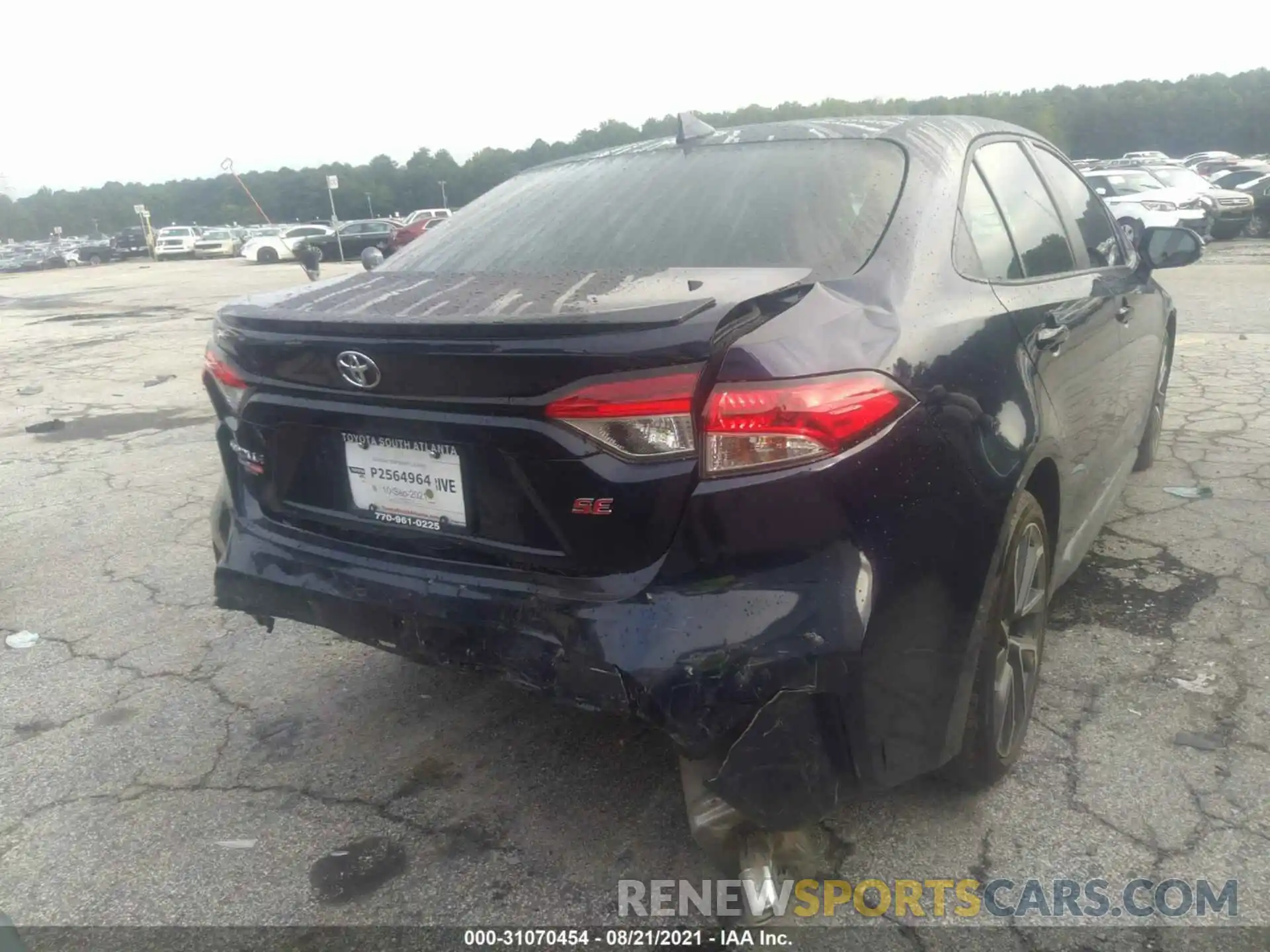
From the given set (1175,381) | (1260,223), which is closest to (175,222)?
(1260,223)

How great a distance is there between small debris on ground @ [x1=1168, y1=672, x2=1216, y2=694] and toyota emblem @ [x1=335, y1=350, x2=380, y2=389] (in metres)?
2.53

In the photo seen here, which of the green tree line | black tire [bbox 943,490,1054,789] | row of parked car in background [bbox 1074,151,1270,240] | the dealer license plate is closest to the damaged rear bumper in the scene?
the dealer license plate

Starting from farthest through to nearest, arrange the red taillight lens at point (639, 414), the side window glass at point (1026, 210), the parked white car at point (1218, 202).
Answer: the parked white car at point (1218, 202) → the side window glass at point (1026, 210) → the red taillight lens at point (639, 414)

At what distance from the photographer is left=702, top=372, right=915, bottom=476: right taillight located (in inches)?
72.7

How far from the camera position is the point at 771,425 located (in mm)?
1848

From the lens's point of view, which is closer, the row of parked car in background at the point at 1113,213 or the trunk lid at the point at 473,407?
the trunk lid at the point at 473,407

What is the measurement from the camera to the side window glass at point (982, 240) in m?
2.49

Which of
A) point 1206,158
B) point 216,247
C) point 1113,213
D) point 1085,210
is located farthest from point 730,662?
point 1206,158

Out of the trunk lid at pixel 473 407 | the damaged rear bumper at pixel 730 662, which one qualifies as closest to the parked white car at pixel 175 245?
the trunk lid at pixel 473 407

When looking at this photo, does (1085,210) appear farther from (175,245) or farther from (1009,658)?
(175,245)

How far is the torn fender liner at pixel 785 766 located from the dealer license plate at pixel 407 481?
2.50ft

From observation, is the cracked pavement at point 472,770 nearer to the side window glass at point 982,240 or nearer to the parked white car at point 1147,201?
the side window glass at point 982,240

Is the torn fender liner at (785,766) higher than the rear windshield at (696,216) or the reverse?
the reverse

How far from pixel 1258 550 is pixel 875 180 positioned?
2.61m
